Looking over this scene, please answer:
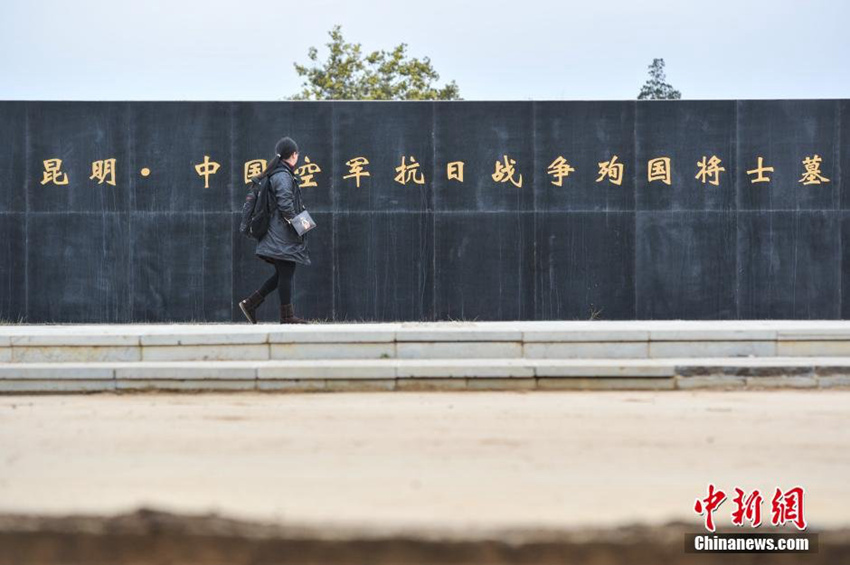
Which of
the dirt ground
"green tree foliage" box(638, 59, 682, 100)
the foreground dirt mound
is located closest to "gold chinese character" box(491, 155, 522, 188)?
the dirt ground

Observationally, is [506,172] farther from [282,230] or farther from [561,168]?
[282,230]

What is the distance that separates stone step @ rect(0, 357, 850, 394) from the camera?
8656 millimetres

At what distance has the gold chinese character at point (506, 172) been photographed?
13.9 meters

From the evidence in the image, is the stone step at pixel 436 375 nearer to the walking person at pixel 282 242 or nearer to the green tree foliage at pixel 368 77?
the walking person at pixel 282 242

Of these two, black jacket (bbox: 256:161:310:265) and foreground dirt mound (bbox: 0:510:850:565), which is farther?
black jacket (bbox: 256:161:310:265)

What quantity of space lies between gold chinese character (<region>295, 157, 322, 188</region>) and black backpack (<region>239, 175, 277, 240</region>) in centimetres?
262

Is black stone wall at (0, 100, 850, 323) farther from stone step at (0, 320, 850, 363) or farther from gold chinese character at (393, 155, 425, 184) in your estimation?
stone step at (0, 320, 850, 363)

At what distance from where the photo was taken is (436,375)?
28.5 ft

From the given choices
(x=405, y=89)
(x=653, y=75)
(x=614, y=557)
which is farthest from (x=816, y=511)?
(x=653, y=75)

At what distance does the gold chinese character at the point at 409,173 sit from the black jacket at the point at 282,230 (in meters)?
2.88

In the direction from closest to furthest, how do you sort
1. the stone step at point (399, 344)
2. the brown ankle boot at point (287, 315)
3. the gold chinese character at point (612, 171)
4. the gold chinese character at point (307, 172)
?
1. the stone step at point (399, 344)
2. the brown ankle boot at point (287, 315)
3. the gold chinese character at point (307, 172)
4. the gold chinese character at point (612, 171)

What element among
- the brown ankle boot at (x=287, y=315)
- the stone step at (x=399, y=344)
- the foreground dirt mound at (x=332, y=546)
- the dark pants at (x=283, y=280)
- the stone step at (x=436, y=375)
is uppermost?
the dark pants at (x=283, y=280)

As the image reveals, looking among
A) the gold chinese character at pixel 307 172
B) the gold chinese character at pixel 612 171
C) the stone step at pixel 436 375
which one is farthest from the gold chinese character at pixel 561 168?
the stone step at pixel 436 375

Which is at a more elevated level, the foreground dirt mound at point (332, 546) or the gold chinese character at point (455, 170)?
the gold chinese character at point (455, 170)
